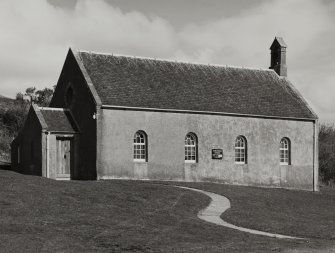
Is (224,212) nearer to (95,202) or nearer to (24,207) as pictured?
(95,202)

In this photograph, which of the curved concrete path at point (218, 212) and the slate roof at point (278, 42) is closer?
the curved concrete path at point (218, 212)

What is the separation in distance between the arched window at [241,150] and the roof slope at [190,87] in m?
2.01

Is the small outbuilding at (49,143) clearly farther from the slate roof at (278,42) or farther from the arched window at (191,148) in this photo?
the slate roof at (278,42)

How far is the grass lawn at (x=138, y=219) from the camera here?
16.0 metres

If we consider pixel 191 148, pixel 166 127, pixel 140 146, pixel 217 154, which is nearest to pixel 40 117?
pixel 140 146

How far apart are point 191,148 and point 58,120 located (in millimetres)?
9138

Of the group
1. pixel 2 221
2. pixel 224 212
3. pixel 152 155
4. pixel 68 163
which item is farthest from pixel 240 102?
pixel 2 221

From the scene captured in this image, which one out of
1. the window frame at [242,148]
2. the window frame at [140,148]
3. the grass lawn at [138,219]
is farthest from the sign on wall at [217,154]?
the window frame at [140,148]

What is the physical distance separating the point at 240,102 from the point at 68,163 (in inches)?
519

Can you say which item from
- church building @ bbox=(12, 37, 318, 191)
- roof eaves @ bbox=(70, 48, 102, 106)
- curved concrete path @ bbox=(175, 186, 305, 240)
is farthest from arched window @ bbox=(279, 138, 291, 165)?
roof eaves @ bbox=(70, 48, 102, 106)

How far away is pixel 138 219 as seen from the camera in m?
20.7

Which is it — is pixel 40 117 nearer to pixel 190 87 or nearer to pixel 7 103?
pixel 190 87

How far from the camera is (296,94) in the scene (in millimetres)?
43188

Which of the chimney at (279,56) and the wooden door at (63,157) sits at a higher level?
the chimney at (279,56)
